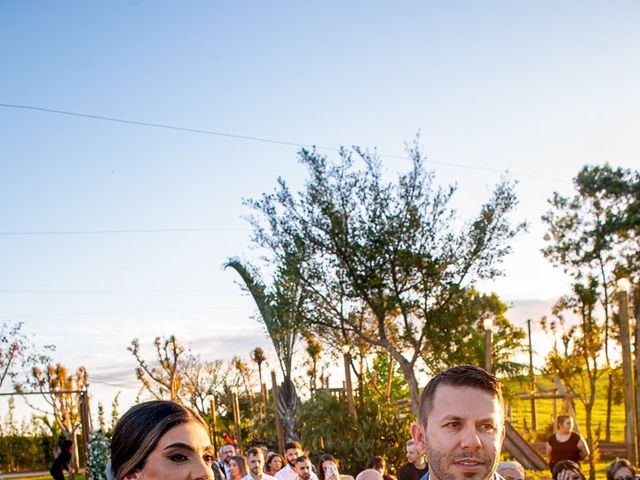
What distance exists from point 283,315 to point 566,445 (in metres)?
16.7

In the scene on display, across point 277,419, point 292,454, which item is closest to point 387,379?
point 277,419

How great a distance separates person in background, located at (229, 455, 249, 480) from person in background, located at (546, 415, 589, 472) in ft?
13.8

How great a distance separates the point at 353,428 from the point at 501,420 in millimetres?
18278

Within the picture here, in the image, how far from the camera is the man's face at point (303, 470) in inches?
420

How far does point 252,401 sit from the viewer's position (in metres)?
40.2

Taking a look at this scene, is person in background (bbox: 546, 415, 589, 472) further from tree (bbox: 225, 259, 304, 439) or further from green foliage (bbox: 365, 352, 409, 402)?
green foliage (bbox: 365, 352, 409, 402)

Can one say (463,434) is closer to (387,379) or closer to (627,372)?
(627,372)

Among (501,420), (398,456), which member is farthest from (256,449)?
(398,456)

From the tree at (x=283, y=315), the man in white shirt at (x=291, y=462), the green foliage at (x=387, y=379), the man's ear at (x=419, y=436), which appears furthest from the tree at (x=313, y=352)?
the man's ear at (x=419, y=436)

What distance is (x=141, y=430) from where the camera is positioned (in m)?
2.08

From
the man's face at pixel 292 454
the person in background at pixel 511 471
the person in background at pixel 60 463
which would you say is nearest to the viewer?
the person in background at pixel 511 471

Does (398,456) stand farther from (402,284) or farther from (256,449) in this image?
(256,449)

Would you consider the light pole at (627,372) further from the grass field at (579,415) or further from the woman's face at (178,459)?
the woman's face at (178,459)

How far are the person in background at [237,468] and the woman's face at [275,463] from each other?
2364 millimetres
